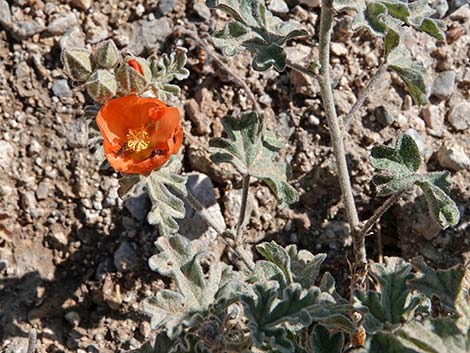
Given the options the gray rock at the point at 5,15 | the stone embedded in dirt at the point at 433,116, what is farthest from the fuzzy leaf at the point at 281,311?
the gray rock at the point at 5,15

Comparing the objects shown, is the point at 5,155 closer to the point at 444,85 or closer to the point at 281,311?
the point at 281,311

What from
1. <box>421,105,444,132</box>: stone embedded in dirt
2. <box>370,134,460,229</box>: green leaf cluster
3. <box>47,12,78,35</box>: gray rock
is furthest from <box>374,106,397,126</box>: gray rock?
<box>47,12,78,35</box>: gray rock

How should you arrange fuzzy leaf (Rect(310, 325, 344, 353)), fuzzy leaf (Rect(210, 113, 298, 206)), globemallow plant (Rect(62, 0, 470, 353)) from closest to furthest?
globemallow plant (Rect(62, 0, 470, 353)) → fuzzy leaf (Rect(310, 325, 344, 353)) → fuzzy leaf (Rect(210, 113, 298, 206))

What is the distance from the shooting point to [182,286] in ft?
8.50

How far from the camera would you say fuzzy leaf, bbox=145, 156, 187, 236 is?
2740 millimetres

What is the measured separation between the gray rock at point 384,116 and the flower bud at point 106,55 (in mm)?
1440

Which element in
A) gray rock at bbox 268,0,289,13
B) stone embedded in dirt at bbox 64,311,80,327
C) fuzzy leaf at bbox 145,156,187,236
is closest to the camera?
fuzzy leaf at bbox 145,156,187,236

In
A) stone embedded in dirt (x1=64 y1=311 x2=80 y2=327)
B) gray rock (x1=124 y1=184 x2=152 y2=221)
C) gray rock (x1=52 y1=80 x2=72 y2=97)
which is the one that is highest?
gray rock (x1=52 y1=80 x2=72 y2=97)

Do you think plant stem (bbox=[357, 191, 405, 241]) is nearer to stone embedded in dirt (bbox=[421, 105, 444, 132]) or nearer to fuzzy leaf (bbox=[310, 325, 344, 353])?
fuzzy leaf (bbox=[310, 325, 344, 353])

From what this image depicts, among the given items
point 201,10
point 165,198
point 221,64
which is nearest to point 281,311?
point 165,198

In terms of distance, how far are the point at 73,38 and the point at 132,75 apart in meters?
1.14

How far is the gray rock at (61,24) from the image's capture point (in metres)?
3.69

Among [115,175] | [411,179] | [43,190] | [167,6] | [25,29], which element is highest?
[411,179]

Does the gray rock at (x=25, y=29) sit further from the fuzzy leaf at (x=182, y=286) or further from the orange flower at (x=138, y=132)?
the fuzzy leaf at (x=182, y=286)
